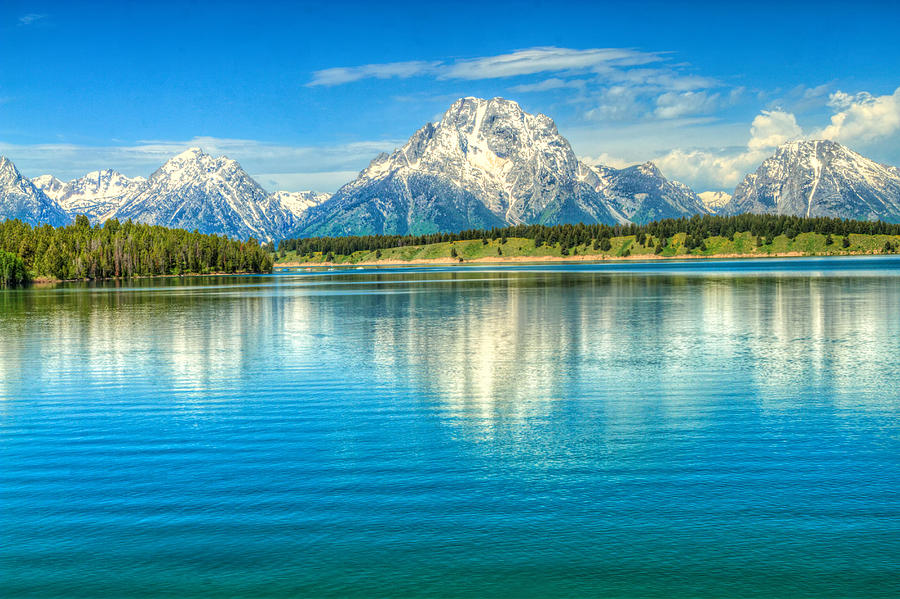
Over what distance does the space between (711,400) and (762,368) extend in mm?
11180

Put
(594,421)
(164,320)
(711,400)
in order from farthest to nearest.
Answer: (164,320), (711,400), (594,421)

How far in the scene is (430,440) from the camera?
1113 inches

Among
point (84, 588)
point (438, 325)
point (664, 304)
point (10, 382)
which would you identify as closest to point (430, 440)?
point (84, 588)

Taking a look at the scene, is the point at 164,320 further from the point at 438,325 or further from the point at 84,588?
the point at 84,588

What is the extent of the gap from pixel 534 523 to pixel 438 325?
2165 inches

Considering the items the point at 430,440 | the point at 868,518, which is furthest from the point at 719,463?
the point at 430,440

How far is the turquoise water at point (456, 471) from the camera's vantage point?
54.8 ft

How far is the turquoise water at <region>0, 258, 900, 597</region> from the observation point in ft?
54.8

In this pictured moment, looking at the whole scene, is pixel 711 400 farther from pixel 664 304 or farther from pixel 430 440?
pixel 664 304

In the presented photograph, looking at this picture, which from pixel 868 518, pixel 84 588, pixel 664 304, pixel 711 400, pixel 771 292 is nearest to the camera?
pixel 84 588

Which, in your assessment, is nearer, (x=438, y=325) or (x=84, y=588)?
(x=84, y=588)

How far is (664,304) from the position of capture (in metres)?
97.6

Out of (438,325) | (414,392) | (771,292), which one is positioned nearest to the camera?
(414,392)

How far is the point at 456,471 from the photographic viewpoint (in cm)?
2412
